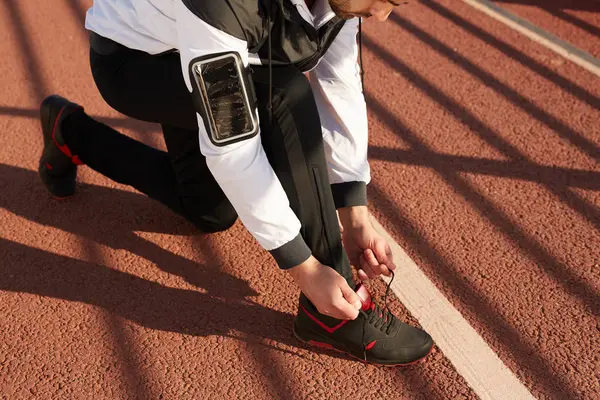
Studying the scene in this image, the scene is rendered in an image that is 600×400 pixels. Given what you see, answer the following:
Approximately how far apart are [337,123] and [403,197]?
80 cm

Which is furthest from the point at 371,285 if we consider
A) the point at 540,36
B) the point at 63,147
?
the point at 540,36

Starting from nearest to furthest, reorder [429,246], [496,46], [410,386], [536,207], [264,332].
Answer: [410,386], [264,332], [429,246], [536,207], [496,46]

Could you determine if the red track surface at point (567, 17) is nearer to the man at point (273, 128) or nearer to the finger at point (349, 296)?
the man at point (273, 128)

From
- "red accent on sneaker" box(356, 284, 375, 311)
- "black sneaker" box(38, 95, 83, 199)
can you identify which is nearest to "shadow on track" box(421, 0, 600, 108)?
"red accent on sneaker" box(356, 284, 375, 311)

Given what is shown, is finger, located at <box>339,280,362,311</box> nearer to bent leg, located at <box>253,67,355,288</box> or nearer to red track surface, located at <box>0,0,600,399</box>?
bent leg, located at <box>253,67,355,288</box>

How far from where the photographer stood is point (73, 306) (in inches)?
98.5

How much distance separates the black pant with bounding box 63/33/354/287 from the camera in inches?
78.7

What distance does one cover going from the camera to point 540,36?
14.1ft

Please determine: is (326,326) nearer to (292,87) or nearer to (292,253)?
(292,253)

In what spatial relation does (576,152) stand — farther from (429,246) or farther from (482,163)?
(429,246)

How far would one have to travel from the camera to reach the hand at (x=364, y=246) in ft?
7.43

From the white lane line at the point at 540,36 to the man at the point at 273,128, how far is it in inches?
86.3

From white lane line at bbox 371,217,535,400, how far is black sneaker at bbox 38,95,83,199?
139 cm

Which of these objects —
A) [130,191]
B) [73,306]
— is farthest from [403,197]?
[73,306]
